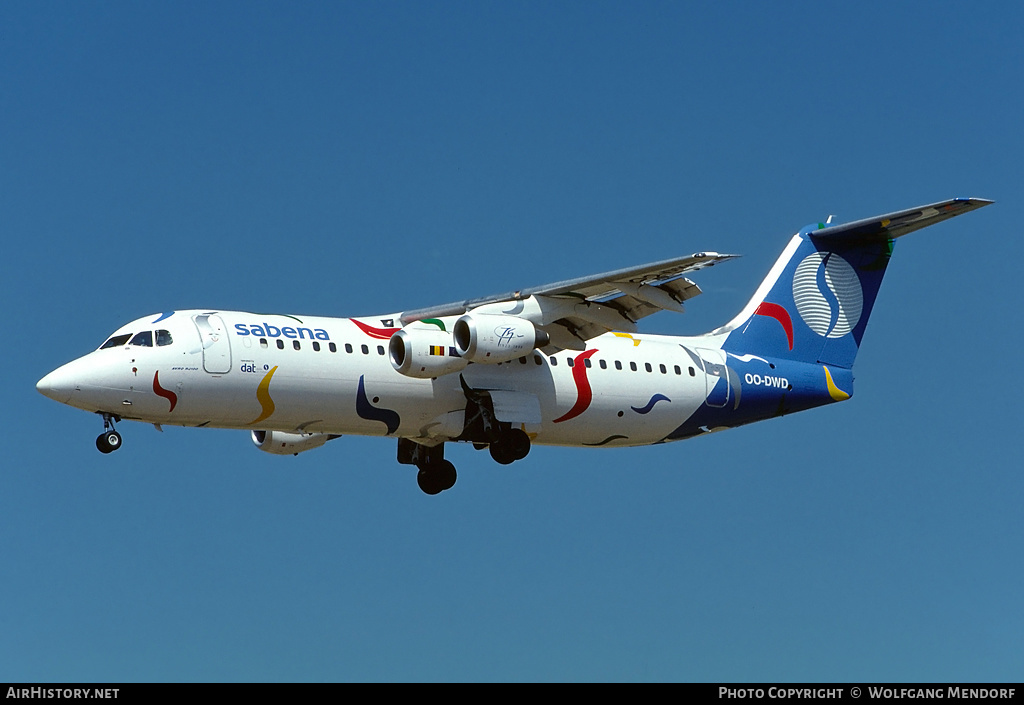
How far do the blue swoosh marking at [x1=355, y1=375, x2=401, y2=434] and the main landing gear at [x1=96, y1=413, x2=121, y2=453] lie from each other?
3012 millimetres

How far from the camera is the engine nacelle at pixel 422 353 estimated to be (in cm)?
2084

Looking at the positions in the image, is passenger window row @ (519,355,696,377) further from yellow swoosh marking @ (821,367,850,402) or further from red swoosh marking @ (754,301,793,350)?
yellow swoosh marking @ (821,367,850,402)

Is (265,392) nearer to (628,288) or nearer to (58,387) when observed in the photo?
(58,387)

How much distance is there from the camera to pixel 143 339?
2027 cm

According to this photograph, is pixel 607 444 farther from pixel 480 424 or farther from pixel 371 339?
pixel 371 339

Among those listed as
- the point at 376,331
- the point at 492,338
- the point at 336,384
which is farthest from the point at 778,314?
the point at 336,384

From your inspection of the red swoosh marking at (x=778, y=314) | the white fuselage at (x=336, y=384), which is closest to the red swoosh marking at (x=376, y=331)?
the white fuselage at (x=336, y=384)

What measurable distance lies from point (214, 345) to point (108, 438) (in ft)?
5.60

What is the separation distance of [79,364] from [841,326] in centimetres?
Answer: 1161

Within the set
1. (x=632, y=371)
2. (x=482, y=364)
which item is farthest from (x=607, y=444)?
(x=482, y=364)

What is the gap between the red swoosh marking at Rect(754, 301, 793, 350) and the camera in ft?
81.4

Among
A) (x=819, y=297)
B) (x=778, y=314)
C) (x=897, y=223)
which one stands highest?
(x=897, y=223)

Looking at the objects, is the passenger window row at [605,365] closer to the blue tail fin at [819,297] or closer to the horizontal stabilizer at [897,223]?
the blue tail fin at [819,297]

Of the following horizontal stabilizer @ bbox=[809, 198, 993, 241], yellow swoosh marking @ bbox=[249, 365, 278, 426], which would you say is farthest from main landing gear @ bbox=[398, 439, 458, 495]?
horizontal stabilizer @ bbox=[809, 198, 993, 241]
